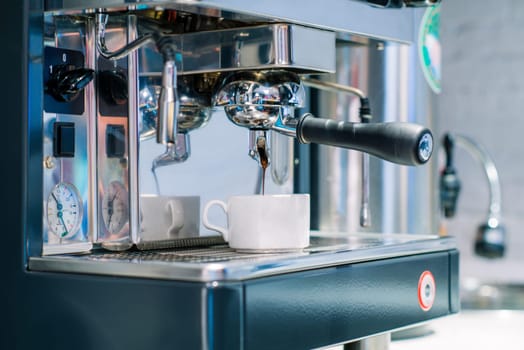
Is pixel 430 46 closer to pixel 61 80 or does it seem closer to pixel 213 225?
pixel 213 225

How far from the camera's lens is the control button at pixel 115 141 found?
0.89 meters

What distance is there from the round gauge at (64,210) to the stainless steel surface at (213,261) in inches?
1.2

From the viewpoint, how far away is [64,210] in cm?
86

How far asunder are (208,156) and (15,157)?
24cm

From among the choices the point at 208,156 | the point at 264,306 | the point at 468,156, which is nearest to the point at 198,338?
the point at 264,306

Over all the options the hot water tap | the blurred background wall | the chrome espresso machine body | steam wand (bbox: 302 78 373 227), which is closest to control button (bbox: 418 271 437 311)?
the chrome espresso machine body

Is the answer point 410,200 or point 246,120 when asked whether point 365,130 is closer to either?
point 246,120

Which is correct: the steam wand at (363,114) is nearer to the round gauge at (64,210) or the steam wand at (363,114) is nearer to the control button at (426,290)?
the control button at (426,290)

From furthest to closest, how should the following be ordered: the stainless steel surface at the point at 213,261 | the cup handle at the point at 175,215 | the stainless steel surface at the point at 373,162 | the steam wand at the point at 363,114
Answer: the stainless steel surface at the point at 373,162 < the steam wand at the point at 363,114 < the cup handle at the point at 175,215 < the stainless steel surface at the point at 213,261

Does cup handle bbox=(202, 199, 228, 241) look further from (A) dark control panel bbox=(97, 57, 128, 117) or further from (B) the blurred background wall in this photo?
(B) the blurred background wall

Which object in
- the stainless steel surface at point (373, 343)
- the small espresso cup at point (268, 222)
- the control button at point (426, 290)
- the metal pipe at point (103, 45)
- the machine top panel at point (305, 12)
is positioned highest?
the machine top panel at point (305, 12)

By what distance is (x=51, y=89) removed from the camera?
2.78ft

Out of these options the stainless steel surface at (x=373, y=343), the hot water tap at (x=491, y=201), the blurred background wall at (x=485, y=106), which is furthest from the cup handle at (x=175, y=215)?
the blurred background wall at (x=485, y=106)

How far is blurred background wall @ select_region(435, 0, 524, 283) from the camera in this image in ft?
8.06
